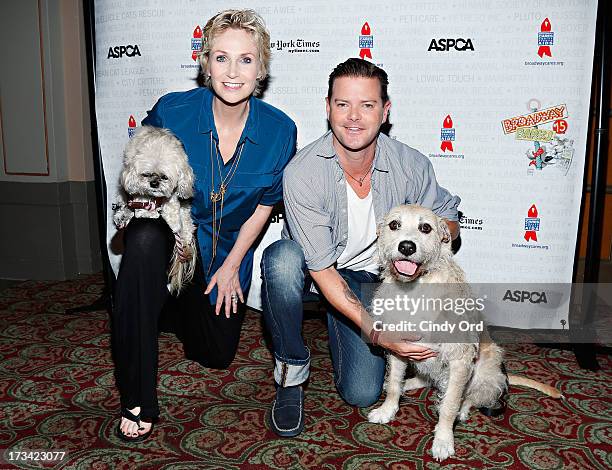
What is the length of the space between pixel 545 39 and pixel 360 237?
1694 millimetres

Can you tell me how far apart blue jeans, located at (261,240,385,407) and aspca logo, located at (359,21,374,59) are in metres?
1.47

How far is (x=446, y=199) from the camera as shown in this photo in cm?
269

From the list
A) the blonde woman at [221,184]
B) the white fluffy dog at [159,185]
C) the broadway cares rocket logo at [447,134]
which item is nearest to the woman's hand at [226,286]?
the blonde woman at [221,184]

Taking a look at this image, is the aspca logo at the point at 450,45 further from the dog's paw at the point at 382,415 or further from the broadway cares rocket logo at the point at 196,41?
the dog's paw at the point at 382,415

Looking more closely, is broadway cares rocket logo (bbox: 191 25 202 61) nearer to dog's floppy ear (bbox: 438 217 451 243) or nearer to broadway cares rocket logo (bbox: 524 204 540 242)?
dog's floppy ear (bbox: 438 217 451 243)

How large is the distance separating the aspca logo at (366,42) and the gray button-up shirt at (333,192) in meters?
1.01

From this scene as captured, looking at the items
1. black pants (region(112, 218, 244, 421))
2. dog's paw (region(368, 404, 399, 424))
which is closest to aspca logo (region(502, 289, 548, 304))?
dog's paw (region(368, 404, 399, 424))

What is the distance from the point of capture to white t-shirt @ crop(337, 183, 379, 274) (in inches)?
103

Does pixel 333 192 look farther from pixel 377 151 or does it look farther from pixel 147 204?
pixel 147 204

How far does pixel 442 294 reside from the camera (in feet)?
7.48

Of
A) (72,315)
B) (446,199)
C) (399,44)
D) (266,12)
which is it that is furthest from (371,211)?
(72,315)

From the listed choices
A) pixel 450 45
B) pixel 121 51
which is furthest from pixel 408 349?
pixel 121 51

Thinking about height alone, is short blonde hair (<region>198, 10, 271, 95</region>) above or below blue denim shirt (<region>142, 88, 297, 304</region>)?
above

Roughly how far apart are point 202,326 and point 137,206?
2.46 feet
